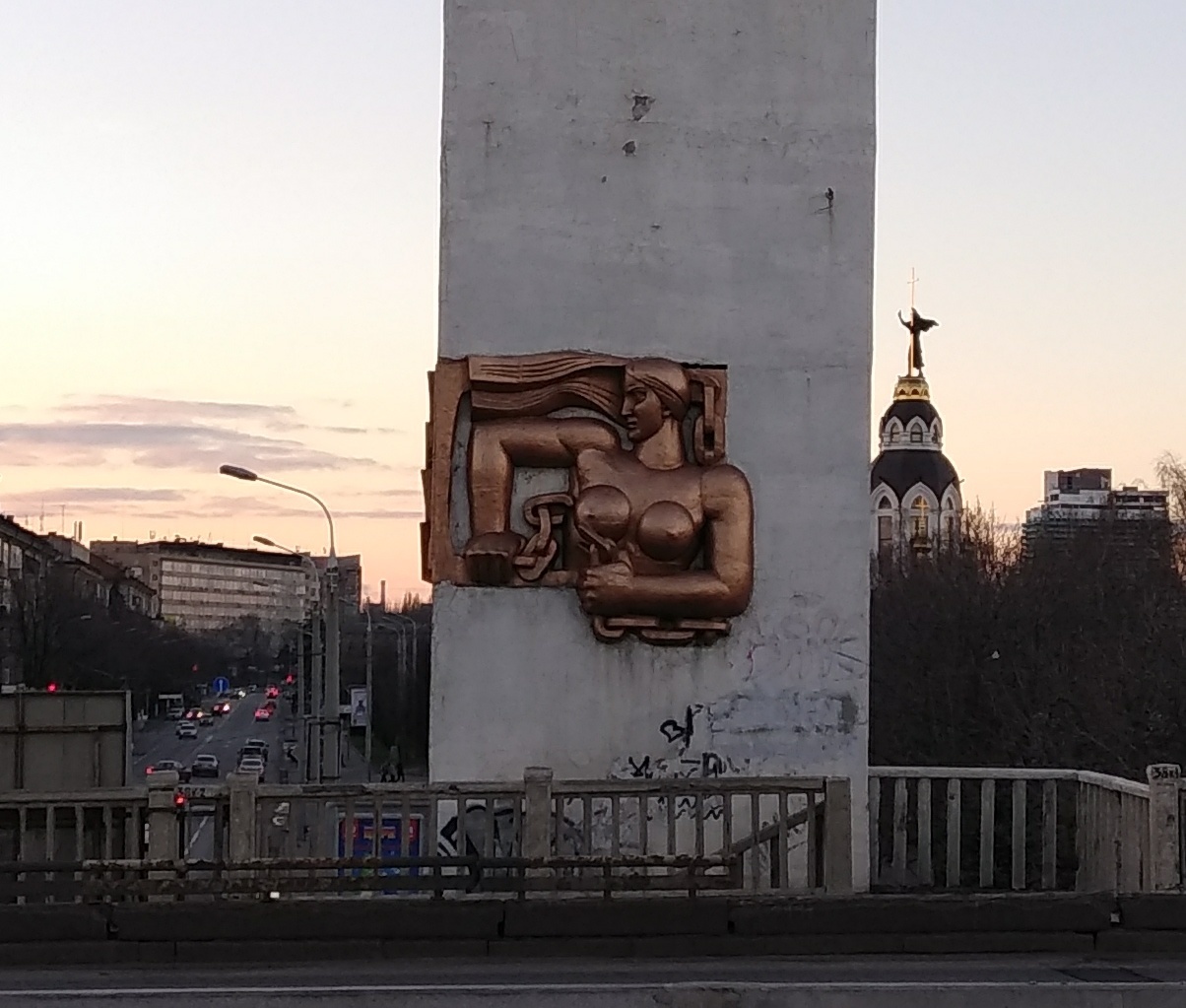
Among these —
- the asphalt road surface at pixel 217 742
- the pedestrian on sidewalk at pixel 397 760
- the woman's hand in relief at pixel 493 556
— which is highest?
the woman's hand in relief at pixel 493 556

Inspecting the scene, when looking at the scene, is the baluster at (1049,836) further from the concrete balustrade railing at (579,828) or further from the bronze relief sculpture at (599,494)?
the bronze relief sculpture at (599,494)

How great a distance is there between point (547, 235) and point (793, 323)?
1602 millimetres

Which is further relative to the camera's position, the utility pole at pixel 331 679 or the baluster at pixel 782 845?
the utility pole at pixel 331 679

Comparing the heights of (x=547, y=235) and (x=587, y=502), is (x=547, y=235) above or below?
above

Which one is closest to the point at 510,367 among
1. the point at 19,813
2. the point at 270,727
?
the point at 19,813

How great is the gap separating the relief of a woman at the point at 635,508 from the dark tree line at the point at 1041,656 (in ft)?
64.4

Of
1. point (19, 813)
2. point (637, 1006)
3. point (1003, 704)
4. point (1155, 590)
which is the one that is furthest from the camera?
point (1155, 590)

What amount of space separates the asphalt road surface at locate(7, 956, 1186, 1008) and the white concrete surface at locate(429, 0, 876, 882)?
1.89m

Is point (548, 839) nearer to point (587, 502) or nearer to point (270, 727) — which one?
point (587, 502)

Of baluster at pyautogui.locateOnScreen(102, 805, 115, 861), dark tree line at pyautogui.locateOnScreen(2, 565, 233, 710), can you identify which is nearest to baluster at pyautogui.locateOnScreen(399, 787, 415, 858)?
baluster at pyautogui.locateOnScreen(102, 805, 115, 861)

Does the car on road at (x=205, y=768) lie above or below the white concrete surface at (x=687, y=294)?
below

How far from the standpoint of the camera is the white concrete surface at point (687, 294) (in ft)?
32.9

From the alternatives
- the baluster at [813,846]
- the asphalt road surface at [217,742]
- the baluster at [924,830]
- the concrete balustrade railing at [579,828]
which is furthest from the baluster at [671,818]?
the asphalt road surface at [217,742]

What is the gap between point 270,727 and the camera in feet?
324
